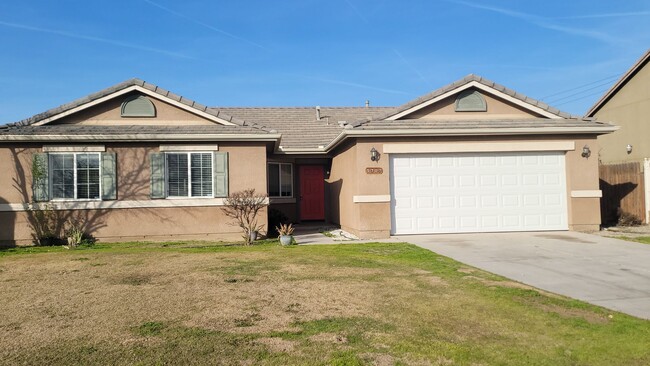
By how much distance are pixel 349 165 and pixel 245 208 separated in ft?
11.6

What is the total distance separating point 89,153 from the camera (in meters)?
13.3

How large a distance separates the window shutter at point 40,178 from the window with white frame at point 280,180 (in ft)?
25.9

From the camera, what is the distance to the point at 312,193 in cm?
2000

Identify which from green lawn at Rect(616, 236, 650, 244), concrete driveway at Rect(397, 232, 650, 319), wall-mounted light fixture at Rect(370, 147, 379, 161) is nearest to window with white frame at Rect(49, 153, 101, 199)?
wall-mounted light fixture at Rect(370, 147, 379, 161)

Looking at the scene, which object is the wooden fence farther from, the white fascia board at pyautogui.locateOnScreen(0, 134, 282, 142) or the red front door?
the white fascia board at pyautogui.locateOnScreen(0, 134, 282, 142)

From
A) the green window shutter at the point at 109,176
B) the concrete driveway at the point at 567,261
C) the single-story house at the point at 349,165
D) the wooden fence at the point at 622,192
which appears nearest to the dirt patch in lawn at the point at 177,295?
the concrete driveway at the point at 567,261

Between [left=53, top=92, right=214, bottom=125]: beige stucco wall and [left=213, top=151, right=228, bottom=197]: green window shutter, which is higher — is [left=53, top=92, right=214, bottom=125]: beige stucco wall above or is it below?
above

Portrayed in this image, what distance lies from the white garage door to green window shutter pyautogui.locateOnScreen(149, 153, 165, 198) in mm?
6583

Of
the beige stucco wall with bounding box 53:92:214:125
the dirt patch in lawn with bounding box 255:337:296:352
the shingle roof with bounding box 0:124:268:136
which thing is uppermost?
the beige stucco wall with bounding box 53:92:214:125

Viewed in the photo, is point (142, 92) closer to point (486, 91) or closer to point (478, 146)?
point (478, 146)

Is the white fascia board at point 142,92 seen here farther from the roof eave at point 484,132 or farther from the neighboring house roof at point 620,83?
the neighboring house roof at point 620,83

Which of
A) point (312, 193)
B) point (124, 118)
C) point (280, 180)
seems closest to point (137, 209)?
point (124, 118)

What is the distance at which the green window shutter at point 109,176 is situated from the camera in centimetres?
1325

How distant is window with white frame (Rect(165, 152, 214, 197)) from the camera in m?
13.5
